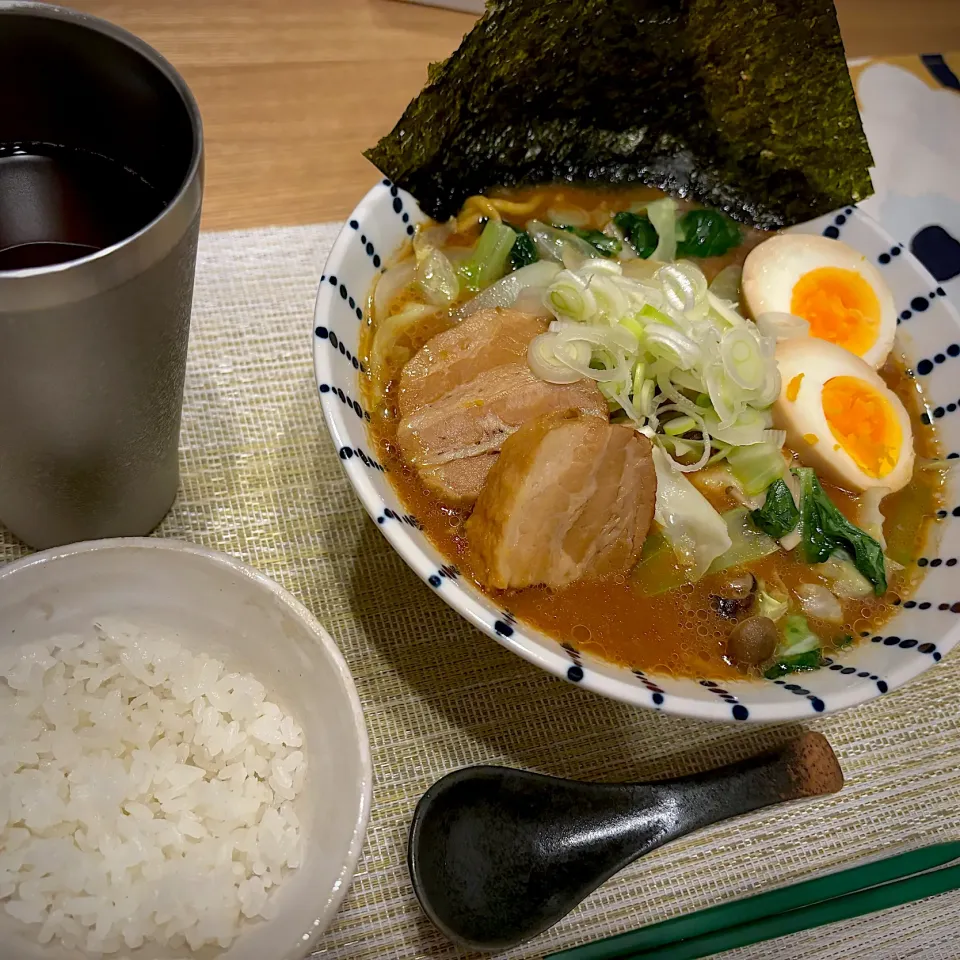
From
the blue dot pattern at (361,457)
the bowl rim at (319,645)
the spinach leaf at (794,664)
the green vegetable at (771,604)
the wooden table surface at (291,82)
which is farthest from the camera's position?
the wooden table surface at (291,82)

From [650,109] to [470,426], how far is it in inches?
33.9

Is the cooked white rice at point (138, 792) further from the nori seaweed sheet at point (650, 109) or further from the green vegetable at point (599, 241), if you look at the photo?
the green vegetable at point (599, 241)

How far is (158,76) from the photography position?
2.89ft

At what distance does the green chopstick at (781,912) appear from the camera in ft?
3.47

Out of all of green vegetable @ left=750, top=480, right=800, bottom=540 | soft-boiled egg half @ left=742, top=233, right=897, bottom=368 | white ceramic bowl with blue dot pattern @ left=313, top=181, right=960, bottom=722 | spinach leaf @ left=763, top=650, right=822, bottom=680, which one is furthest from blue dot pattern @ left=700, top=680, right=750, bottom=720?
soft-boiled egg half @ left=742, top=233, right=897, bottom=368

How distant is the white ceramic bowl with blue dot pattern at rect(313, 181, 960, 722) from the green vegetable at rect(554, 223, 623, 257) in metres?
0.35

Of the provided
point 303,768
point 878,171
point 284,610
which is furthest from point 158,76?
point 878,171

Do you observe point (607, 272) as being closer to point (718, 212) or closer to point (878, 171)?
point (718, 212)

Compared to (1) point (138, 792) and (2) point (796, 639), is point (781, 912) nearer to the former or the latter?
(2) point (796, 639)

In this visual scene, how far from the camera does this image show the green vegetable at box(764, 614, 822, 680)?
1.21 metres

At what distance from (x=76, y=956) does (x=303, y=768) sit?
292 millimetres

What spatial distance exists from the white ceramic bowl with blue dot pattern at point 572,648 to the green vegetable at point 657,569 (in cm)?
18

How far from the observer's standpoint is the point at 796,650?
125 centimetres

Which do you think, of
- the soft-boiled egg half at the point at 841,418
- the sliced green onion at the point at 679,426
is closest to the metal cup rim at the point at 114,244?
the sliced green onion at the point at 679,426
